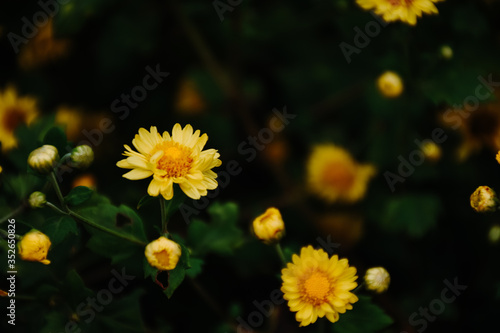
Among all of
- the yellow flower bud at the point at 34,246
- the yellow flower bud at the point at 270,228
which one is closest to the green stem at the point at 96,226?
the yellow flower bud at the point at 34,246

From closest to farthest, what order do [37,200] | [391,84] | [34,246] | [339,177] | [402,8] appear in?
[34,246]
[37,200]
[402,8]
[391,84]
[339,177]

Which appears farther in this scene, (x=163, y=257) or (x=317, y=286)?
(x=317, y=286)

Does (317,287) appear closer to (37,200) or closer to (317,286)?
(317,286)

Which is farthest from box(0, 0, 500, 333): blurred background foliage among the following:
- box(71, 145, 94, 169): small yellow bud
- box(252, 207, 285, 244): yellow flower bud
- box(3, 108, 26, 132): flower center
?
box(252, 207, 285, 244): yellow flower bud

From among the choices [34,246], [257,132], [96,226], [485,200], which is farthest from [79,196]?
[257,132]

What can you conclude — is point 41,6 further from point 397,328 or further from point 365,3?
point 397,328

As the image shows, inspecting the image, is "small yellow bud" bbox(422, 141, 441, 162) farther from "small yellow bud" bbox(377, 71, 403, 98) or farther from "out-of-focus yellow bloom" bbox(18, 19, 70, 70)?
"out-of-focus yellow bloom" bbox(18, 19, 70, 70)
